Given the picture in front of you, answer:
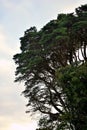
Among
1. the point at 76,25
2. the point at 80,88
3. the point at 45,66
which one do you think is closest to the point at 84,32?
→ the point at 76,25

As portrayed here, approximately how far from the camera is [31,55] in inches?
1705

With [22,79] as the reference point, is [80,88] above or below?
below

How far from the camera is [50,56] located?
43688mm

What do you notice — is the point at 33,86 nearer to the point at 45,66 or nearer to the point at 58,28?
the point at 45,66

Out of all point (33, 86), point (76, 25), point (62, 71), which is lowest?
point (62, 71)

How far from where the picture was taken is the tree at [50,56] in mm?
41219

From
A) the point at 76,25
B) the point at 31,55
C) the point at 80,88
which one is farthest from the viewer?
the point at 31,55

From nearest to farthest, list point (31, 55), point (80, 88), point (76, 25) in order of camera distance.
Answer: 1. point (80, 88)
2. point (76, 25)
3. point (31, 55)

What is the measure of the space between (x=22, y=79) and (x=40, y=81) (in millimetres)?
2133

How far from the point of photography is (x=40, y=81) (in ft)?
149

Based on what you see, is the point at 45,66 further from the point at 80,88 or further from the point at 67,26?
the point at 80,88

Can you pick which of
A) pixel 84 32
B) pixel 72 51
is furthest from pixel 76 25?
pixel 72 51

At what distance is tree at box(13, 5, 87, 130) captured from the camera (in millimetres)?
41219

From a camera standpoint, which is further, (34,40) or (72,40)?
(34,40)
